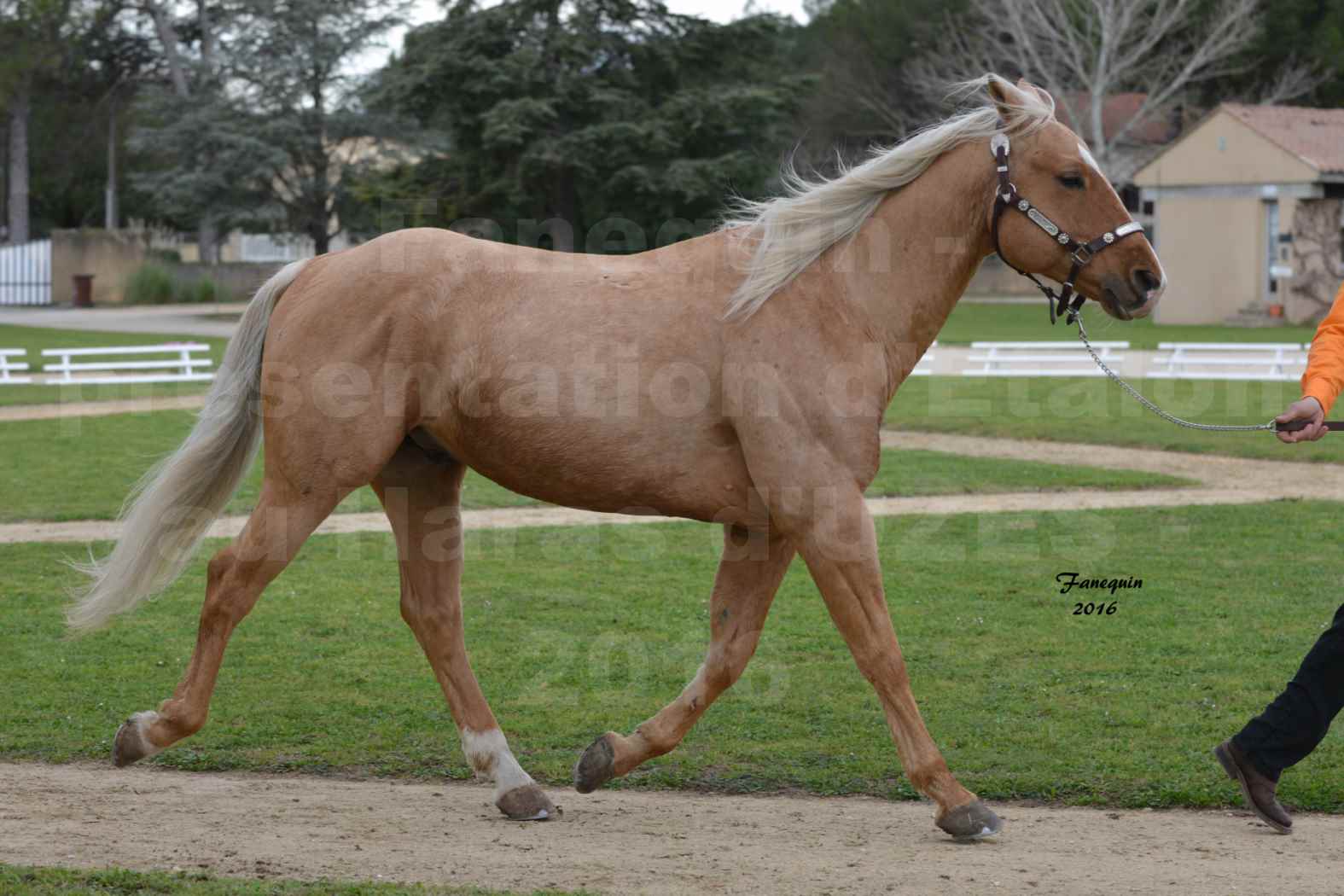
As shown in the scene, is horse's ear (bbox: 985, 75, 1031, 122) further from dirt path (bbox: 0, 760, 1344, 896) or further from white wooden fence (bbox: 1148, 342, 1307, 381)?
white wooden fence (bbox: 1148, 342, 1307, 381)

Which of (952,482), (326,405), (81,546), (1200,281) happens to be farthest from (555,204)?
(326,405)

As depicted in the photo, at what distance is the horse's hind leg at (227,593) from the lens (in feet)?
15.2

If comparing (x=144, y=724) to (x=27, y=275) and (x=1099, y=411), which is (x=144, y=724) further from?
(x=27, y=275)

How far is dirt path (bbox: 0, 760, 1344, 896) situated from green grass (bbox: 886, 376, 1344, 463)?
31.1ft

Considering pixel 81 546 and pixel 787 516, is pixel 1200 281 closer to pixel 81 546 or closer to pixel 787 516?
pixel 81 546

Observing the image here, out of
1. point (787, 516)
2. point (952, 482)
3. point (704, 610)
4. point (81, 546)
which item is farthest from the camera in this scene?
point (952, 482)

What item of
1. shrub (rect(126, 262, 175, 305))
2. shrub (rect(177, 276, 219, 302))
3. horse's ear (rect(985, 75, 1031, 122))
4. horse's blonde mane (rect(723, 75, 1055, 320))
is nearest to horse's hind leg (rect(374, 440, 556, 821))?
horse's blonde mane (rect(723, 75, 1055, 320))

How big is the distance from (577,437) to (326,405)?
0.81 m

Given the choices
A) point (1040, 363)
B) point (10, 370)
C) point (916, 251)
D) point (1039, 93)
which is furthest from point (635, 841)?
point (10, 370)

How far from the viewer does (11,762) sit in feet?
17.5

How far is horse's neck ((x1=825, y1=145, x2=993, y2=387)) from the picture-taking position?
4.65 m

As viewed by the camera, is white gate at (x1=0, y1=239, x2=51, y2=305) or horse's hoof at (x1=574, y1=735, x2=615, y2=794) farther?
white gate at (x1=0, y1=239, x2=51, y2=305)

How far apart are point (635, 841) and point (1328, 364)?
2.61 meters

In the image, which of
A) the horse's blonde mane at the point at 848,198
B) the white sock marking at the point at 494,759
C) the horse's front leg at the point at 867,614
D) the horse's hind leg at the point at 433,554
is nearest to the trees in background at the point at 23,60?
the horse's hind leg at the point at 433,554
